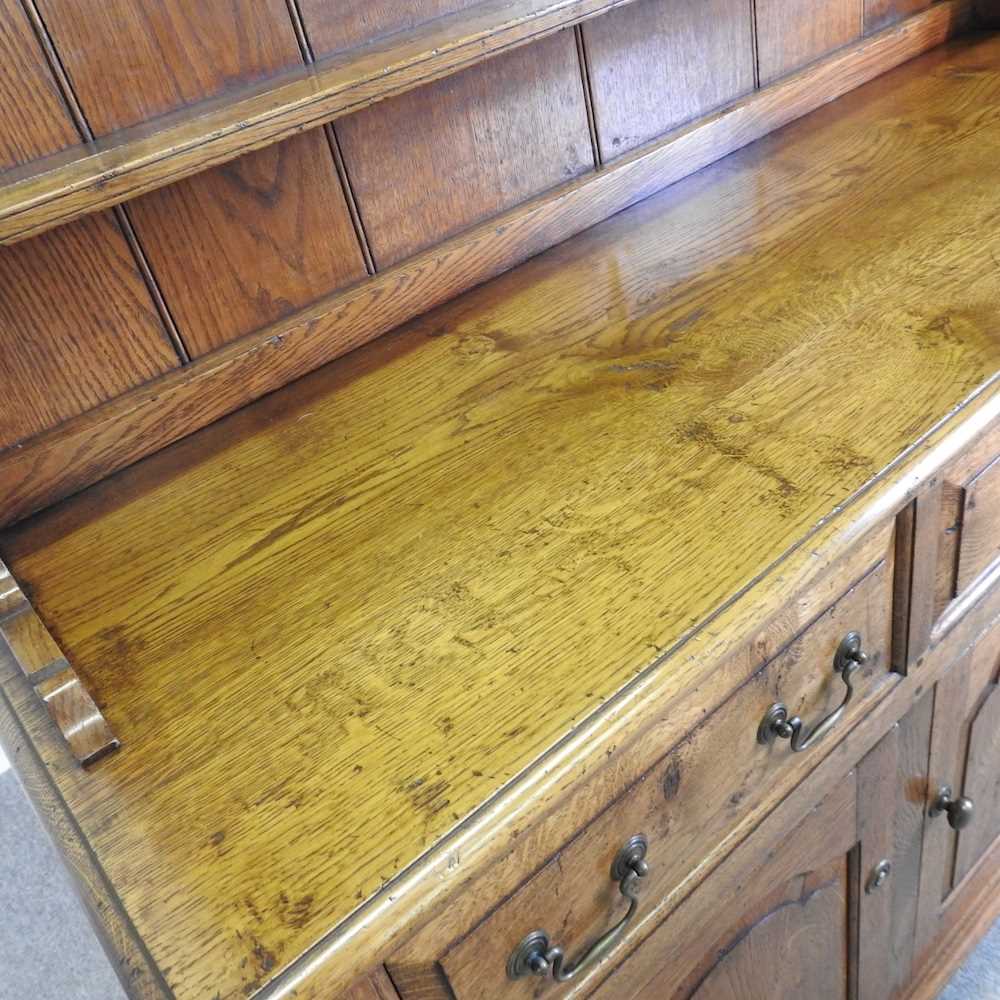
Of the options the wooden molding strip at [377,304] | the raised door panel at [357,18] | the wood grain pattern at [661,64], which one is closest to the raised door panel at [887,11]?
the wooden molding strip at [377,304]

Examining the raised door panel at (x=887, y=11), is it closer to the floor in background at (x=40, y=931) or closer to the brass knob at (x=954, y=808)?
the brass knob at (x=954, y=808)

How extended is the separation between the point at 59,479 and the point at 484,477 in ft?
1.16

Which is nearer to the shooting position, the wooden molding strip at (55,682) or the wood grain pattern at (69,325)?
the wooden molding strip at (55,682)

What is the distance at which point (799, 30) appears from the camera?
3.92ft

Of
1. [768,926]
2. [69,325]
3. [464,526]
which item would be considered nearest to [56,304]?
[69,325]

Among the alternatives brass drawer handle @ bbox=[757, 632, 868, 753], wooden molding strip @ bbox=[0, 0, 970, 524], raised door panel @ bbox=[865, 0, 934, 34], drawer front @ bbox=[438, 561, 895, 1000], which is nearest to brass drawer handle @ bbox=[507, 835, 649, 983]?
drawer front @ bbox=[438, 561, 895, 1000]

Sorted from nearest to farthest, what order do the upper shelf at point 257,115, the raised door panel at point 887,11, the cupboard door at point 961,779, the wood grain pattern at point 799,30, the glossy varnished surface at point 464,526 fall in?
the glossy varnished surface at point 464,526 < the upper shelf at point 257,115 < the cupboard door at point 961,779 < the wood grain pattern at point 799,30 < the raised door panel at point 887,11

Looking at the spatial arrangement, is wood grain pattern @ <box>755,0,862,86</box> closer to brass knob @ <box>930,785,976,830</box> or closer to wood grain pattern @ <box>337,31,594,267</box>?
wood grain pattern @ <box>337,31,594,267</box>

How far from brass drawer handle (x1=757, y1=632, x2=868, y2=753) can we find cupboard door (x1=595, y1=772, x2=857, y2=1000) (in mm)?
66

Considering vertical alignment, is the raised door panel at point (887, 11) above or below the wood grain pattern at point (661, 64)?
below

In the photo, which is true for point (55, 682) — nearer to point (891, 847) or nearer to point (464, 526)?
point (464, 526)

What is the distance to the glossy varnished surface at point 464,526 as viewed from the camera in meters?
0.51

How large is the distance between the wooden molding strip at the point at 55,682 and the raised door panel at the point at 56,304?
21 cm

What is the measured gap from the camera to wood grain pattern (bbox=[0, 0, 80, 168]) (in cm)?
71
